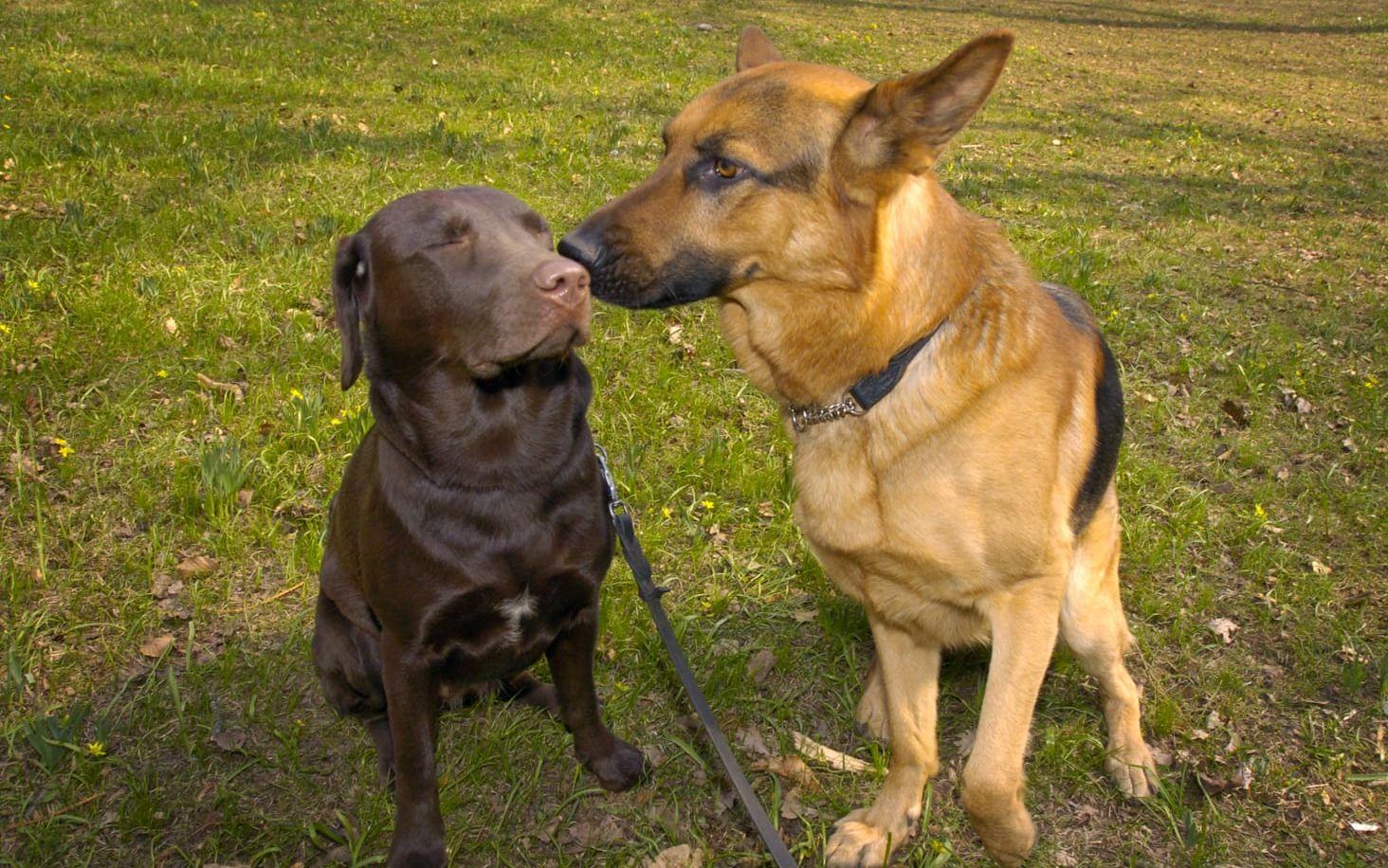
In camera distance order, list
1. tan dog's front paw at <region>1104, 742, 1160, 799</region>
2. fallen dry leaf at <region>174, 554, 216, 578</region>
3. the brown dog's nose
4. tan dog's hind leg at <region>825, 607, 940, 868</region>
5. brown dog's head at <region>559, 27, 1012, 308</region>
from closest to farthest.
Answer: the brown dog's nose, brown dog's head at <region>559, 27, 1012, 308</region>, tan dog's hind leg at <region>825, 607, 940, 868</region>, tan dog's front paw at <region>1104, 742, 1160, 799</region>, fallen dry leaf at <region>174, 554, 216, 578</region>

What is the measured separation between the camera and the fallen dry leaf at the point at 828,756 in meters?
3.38

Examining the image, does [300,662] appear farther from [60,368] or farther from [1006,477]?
[1006,477]

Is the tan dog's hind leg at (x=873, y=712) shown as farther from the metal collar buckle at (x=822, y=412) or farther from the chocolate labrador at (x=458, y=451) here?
the chocolate labrador at (x=458, y=451)

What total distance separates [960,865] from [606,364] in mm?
3086

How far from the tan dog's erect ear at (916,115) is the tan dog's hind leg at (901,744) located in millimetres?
1358

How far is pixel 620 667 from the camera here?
3652 millimetres

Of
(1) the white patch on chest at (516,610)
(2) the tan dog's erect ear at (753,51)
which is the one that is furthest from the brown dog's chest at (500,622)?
(2) the tan dog's erect ear at (753,51)

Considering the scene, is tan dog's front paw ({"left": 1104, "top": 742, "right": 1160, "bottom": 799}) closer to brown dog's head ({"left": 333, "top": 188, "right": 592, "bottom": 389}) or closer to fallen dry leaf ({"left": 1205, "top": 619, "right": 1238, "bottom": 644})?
fallen dry leaf ({"left": 1205, "top": 619, "right": 1238, "bottom": 644})

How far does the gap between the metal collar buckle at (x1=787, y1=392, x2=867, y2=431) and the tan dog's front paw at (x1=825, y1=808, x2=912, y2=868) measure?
4.09ft

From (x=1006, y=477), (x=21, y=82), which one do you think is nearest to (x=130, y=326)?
(x=1006, y=477)

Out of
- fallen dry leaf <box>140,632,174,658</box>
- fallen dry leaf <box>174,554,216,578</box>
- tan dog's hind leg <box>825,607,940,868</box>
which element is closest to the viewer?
tan dog's hind leg <box>825,607,940,868</box>


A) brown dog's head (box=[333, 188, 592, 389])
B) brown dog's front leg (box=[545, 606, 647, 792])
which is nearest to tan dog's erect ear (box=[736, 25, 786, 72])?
brown dog's head (box=[333, 188, 592, 389])

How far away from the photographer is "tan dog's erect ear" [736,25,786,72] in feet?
11.7

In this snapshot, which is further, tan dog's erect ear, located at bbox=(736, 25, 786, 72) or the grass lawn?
tan dog's erect ear, located at bbox=(736, 25, 786, 72)
